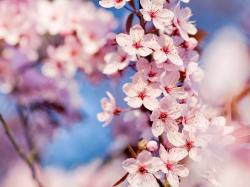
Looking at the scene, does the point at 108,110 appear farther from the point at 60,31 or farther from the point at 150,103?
the point at 60,31

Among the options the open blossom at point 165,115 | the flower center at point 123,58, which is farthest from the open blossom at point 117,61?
the open blossom at point 165,115

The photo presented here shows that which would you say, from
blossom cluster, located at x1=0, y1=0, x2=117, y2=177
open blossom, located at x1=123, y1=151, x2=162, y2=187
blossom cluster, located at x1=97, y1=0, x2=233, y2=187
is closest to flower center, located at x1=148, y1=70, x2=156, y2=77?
blossom cluster, located at x1=97, y1=0, x2=233, y2=187

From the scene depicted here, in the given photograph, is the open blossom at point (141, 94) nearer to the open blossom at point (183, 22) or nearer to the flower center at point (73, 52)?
the open blossom at point (183, 22)

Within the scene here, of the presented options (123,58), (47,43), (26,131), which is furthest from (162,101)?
(47,43)

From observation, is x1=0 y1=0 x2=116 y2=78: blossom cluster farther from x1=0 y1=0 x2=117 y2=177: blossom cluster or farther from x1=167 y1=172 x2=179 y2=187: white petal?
x1=167 y1=172 x2=179 y2=187: white petal

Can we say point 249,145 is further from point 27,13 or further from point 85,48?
point 27,13

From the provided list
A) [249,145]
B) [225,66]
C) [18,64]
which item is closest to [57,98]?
[18,64]
